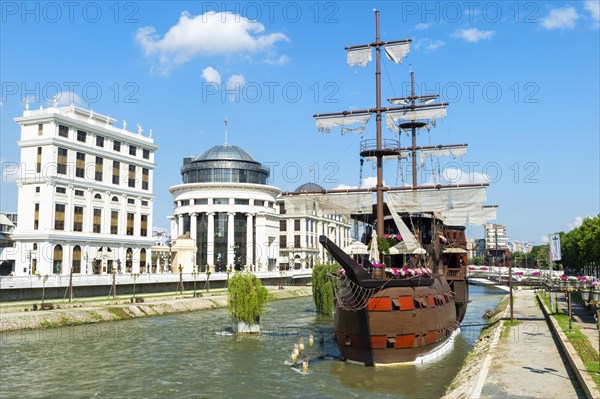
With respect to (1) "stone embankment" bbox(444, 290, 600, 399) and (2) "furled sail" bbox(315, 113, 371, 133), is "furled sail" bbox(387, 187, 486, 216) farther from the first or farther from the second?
(1) "stone embankment" bbox(444, 290, 600, 399)

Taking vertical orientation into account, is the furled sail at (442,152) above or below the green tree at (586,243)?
above

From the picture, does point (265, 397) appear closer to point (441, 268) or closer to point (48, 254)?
point (441, 268)

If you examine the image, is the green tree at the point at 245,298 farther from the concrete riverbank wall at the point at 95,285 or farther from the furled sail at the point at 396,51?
the concrete riverbank wall at the point at 95,285

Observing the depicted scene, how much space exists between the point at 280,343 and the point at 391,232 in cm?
1442

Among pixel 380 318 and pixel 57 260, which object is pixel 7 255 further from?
pixel 380 318

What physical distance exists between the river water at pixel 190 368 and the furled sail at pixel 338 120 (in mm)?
18292

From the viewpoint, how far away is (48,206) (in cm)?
7188

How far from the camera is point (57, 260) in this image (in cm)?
7262

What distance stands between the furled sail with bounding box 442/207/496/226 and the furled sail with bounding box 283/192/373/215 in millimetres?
7677

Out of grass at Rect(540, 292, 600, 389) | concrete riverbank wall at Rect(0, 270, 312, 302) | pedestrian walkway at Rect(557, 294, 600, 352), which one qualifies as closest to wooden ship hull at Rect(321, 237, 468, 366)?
grass at Rect(540, 292, 600, 389)

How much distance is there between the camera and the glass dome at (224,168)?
121m

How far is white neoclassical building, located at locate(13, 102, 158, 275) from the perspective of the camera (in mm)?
72250

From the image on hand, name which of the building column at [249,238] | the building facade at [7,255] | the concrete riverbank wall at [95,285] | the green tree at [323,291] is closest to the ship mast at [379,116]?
the green tree at [323,291]

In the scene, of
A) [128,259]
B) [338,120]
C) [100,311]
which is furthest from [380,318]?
[128,259]
